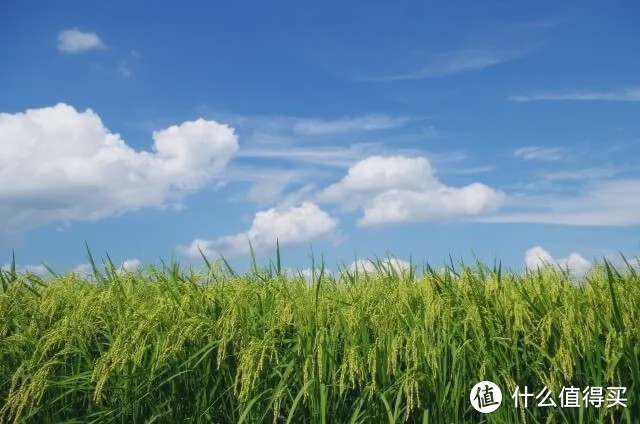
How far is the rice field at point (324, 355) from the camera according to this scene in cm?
413

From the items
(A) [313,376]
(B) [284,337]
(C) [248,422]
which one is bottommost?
(C) [248,422]

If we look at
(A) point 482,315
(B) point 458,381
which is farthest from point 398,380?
(A) point 482,315

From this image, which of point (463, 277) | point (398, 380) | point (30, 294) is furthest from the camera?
point (30, 294)

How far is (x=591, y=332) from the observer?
4484 millimetres

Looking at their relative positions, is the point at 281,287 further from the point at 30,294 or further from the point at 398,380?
the point at 30,294

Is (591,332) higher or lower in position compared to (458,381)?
higher

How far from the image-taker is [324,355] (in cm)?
419

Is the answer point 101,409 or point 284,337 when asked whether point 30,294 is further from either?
point 284,337

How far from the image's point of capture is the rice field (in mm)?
4129

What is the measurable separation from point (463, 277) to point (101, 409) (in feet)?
9.11

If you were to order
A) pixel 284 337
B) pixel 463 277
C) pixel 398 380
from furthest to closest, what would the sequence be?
1. pixel 463 277
2. pixel 284 337
3. pixel 398 380

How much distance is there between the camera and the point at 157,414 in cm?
428

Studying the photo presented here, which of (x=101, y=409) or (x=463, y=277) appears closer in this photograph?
(x=101, y=409)

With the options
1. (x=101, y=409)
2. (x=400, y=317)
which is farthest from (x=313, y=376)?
(x=101, y=409)
